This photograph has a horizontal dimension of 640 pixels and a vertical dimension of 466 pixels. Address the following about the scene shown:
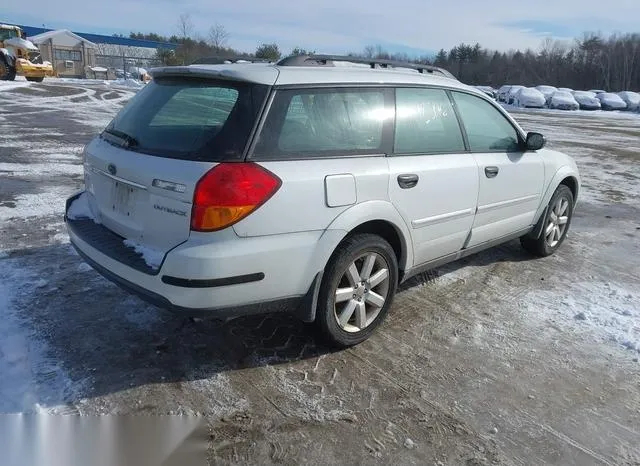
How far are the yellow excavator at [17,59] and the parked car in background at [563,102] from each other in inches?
1423

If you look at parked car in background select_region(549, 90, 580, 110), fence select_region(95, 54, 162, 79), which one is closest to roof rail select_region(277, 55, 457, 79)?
parked car in background select_region(549, 90, 580, 110)

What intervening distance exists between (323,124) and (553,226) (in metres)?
3.27

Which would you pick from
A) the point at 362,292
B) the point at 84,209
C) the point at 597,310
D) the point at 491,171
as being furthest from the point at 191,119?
the point at 597,310

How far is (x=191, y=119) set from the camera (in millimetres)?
3223

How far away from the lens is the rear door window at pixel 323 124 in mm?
3049

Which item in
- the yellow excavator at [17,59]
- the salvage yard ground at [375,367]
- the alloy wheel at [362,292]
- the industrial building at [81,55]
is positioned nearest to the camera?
the salvage yard ground at [375,367]

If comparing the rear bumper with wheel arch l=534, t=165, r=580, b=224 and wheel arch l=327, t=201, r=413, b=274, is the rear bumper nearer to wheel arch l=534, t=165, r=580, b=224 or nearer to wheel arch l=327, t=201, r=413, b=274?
wheel arch l=327, t=201, r=413, b=274

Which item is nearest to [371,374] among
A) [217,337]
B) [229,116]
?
[217,337]

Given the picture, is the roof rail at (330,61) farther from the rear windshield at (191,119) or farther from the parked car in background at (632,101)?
the parked car in background at (632,101)

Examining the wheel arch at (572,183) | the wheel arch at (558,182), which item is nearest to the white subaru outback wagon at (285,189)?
the wheel arch at (558,182)

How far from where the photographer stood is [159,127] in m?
3.34

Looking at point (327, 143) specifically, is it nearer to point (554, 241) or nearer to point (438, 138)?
point (438, 138)

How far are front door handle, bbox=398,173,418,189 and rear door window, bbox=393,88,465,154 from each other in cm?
18

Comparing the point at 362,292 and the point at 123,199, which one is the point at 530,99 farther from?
the point at 123,199
